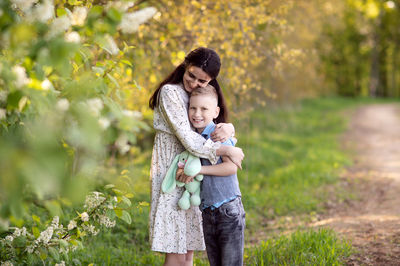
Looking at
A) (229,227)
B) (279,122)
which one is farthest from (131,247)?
(279,122)

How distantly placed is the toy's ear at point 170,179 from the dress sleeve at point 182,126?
0.70 ft

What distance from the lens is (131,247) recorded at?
443cm

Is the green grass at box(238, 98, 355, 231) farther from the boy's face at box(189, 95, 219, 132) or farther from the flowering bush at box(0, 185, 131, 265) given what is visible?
the flowering bush at box(0, 185, 131, 265)

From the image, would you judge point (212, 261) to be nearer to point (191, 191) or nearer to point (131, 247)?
point (191, 191)

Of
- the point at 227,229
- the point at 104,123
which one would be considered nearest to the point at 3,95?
the point at 104,123

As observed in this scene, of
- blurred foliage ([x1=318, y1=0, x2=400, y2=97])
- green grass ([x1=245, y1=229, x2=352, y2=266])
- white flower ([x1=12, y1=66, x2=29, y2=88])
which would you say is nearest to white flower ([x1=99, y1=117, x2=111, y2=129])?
white flower ([x1=12, y1=66, x2=29, y2=88])

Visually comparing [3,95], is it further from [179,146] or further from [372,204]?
[372,204]

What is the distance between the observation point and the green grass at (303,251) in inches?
143

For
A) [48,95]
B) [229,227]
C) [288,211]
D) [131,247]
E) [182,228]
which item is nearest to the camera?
[48,95]

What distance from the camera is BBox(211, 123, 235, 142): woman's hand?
2824 mm

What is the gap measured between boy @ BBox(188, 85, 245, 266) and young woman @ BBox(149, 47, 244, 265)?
0.26ft

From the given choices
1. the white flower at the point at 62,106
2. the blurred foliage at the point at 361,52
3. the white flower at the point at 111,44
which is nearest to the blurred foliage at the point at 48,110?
the white flower at the point at 62,106

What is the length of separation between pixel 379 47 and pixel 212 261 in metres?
32.5

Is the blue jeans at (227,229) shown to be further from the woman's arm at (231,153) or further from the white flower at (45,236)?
the white flower at (45,236)
